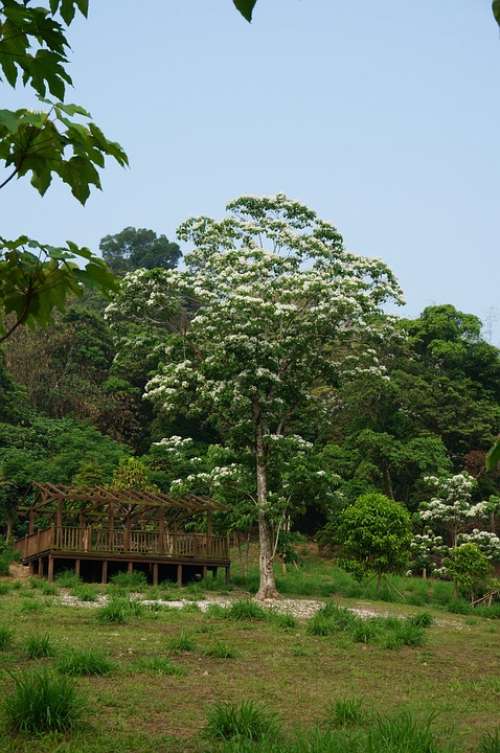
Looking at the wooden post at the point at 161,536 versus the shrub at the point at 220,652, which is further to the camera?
the wooden post at the point at 161,536

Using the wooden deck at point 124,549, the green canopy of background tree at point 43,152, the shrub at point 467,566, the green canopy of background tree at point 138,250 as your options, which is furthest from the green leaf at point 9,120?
the green canopy of background tree at point 138,250

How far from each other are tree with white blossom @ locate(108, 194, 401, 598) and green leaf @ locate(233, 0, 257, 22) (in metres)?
18.8

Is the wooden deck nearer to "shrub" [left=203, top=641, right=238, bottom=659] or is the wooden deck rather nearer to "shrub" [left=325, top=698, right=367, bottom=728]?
"shrub" [left=203, top=641, right=238, bottom=659]

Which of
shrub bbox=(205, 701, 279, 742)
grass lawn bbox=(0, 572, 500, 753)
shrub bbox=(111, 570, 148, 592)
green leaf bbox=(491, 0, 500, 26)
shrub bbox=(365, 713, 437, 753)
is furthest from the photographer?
shrub bbox=(111, 570, 148, 592)

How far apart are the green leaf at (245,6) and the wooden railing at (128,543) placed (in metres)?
22.7

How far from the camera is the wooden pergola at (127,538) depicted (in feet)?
78.4

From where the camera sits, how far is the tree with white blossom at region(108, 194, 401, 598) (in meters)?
21.4

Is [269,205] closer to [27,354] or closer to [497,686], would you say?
[497,686]

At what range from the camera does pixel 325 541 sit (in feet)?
108

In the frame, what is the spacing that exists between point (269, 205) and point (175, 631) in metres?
12.0

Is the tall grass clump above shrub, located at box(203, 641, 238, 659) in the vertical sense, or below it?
above

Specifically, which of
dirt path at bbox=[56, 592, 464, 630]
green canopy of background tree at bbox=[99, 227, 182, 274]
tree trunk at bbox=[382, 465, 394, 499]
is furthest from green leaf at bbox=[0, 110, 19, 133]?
green canopy of background tree at bbox=[99, 227, 182, 274]

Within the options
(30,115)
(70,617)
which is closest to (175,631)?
(70,617)

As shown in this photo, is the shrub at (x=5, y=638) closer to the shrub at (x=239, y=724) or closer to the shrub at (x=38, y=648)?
the shrub at (x=38, y=648)
